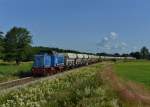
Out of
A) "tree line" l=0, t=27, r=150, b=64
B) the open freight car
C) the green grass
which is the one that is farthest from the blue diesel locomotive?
"tree line" l=0, t=27, r=150, b=64

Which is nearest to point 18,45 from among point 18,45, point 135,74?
point 18,45

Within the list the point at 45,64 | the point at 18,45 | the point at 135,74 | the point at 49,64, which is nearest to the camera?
the point at 45,64

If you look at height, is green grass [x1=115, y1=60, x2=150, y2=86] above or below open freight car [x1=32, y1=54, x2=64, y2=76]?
below

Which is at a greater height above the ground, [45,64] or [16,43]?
[16,43]

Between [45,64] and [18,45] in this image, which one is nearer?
[45,64]

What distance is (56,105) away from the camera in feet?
50.0

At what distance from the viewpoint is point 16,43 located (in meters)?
142

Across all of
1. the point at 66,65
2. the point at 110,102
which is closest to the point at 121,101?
the point at 110,102

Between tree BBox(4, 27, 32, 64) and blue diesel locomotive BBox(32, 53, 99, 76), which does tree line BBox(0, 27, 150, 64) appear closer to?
tree BBox(4, 27, 32, 64)

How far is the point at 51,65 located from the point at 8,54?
3200 inches

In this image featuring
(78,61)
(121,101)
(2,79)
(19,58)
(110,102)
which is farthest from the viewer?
(19,58)

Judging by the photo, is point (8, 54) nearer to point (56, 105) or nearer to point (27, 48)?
point (27, 48)

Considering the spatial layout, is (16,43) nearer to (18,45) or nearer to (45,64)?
(18,45)

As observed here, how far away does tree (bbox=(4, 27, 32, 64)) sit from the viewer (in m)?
137
